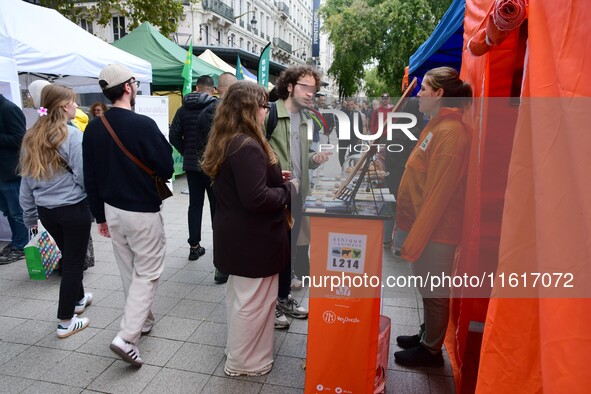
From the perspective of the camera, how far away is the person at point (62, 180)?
114 inches

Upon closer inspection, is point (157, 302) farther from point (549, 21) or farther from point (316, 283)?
point (549, 21)

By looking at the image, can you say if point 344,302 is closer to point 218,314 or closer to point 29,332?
point 218,314

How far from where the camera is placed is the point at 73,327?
3041 mm

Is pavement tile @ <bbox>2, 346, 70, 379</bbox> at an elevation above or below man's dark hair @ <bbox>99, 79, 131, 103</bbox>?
below

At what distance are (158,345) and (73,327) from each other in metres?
0.68

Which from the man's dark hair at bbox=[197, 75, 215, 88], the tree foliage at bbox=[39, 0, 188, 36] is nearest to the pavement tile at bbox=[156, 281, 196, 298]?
the man's dark hair at bbox=[197, 75, 215, 88]

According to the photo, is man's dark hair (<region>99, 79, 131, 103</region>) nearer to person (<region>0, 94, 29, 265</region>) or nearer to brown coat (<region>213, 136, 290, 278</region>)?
brown coat (<region>213, 136, 290, 278</region>)

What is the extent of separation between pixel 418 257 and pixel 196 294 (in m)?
2.21

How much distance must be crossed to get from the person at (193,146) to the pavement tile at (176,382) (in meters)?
1.96

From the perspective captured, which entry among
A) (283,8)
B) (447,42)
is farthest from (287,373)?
(283,8)

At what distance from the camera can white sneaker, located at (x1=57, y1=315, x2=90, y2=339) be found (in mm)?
2988

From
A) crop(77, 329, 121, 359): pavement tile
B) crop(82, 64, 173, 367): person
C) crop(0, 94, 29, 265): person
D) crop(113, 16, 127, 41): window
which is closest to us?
crop(82, 64, 173, 367): person

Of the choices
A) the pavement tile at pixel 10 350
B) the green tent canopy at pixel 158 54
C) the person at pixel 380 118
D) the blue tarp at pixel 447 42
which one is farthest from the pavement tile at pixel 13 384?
the green tent canopy at pixel 158 54

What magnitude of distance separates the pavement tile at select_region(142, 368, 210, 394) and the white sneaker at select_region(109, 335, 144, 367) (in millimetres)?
173
